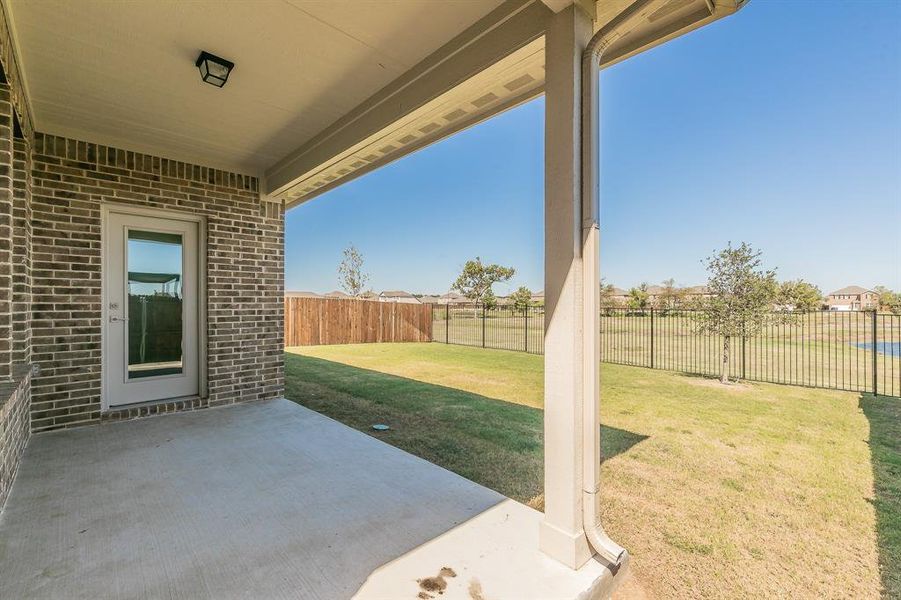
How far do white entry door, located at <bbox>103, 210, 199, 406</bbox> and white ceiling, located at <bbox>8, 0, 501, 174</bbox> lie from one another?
990 mm

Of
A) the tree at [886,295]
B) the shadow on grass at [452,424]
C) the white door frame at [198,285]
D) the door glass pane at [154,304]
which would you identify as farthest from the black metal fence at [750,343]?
the tree at [886,295]

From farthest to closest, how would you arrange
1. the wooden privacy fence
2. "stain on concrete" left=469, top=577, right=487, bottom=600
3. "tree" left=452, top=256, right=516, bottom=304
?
"tree" left=452, top=256, right=516, bottom=304
the wooden privacy fence
"stain on concrete" left=469, top=577, right=487, bottom=600

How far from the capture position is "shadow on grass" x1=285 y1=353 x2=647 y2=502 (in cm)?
289

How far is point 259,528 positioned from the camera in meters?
2.00

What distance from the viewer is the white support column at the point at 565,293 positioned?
1.71 meters

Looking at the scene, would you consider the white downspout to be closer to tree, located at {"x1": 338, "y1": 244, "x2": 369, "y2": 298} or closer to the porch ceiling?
the porch ceiling

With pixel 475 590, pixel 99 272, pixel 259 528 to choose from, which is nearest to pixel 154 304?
pixel 99 272

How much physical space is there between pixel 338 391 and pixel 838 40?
32.5ft

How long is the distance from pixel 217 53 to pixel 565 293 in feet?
8.51

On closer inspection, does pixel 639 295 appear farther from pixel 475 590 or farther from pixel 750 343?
pixel 475 590

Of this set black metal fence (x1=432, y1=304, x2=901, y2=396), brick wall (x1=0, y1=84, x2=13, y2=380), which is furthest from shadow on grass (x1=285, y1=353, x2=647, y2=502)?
black metal fence (x1=432, y1=304, x2=901, y2=396)

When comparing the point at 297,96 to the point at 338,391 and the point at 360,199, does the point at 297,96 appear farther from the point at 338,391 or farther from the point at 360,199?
the point at 360,199

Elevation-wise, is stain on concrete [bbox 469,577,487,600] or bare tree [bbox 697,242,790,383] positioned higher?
bare tree [bbox 697,242,790,383]

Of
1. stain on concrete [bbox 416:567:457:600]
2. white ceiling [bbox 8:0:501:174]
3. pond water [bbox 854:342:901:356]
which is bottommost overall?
stain on concrete [bbox 416:567:457:600]
